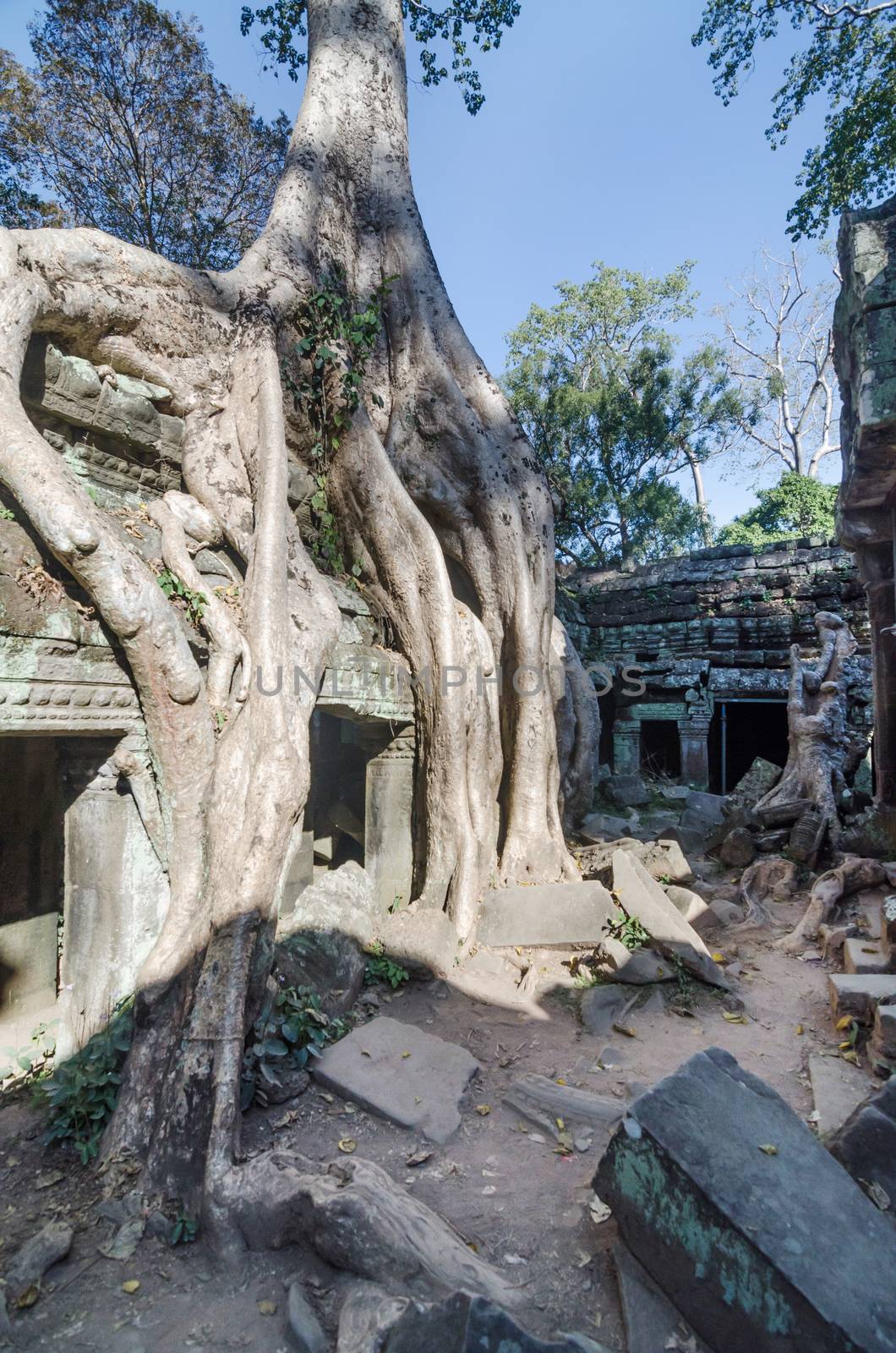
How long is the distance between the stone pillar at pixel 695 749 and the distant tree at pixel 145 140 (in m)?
10.7

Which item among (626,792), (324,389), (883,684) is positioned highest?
(324,389)

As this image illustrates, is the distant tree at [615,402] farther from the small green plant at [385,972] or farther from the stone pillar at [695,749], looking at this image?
the small green plant at [385,972]

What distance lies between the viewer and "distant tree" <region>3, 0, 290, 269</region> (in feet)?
29.8

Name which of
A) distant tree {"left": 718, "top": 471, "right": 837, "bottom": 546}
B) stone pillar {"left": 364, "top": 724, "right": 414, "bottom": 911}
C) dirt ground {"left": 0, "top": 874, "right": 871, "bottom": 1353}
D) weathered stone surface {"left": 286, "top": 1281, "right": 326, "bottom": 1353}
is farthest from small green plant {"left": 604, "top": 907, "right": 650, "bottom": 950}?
distant tree {"left": 718, "top": 471, "right": 837, "bottom": 546}

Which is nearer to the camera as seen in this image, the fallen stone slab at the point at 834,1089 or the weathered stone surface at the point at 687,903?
the fallen stone slab at the point at 834,1089

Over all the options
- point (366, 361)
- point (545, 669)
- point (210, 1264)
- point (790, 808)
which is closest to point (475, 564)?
point (545, 669)

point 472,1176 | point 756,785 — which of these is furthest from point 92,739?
point 756,785

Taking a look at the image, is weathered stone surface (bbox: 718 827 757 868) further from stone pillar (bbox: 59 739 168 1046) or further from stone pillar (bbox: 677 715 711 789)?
stone pillar (bbox: 59 739 168 1046)

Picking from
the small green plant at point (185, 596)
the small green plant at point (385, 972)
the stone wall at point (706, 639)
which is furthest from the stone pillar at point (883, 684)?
the small green plant at point (185, 596)

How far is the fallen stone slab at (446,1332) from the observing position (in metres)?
1.49

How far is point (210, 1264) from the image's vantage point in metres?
2.18

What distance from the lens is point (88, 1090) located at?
2.75 meters

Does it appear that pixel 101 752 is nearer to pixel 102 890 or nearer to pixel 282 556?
pixel 102 890

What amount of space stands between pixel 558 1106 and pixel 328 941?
151 centimetres
